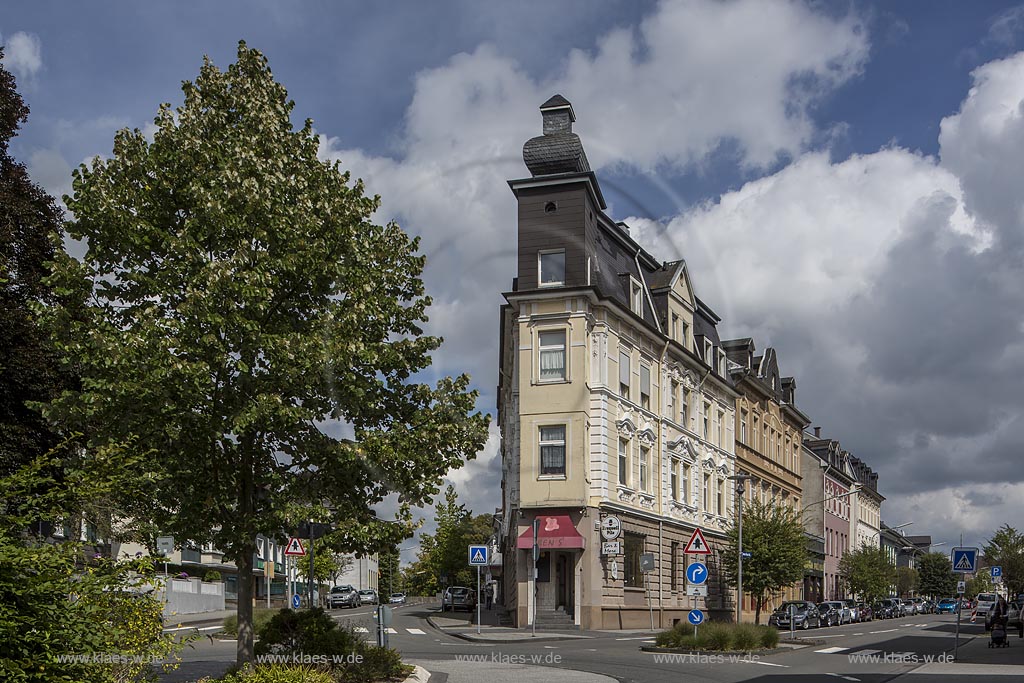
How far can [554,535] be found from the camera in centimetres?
3975

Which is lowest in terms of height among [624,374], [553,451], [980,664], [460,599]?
[460,599]

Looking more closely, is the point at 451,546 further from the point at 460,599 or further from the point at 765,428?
the point at 765,428

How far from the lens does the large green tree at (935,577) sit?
448ft

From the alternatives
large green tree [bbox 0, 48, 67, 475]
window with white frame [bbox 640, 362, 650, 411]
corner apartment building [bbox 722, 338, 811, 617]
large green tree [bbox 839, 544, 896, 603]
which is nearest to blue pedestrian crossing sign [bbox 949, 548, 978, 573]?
window with white frame [bbox 640, 362, 650, 411]

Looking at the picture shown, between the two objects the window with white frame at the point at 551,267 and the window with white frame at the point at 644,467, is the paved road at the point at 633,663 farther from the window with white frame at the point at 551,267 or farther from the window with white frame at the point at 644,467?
the window with white frame at the point at 551,267

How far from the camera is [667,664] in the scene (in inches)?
910

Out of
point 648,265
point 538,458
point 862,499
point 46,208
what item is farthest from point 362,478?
point 862,499

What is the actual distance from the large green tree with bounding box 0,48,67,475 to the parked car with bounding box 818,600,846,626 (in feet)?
140

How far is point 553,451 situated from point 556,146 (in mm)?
12181

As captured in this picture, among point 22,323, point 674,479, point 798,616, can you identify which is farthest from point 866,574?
point 22,323

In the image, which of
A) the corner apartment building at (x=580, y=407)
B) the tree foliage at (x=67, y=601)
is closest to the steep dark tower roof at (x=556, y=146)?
the corner apartment building at (x=580, y=407)

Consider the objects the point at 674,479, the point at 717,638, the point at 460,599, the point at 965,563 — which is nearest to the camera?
the point at 717,638

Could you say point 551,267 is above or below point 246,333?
above

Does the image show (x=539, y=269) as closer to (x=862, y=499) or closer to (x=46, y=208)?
(x=46, y=208)
